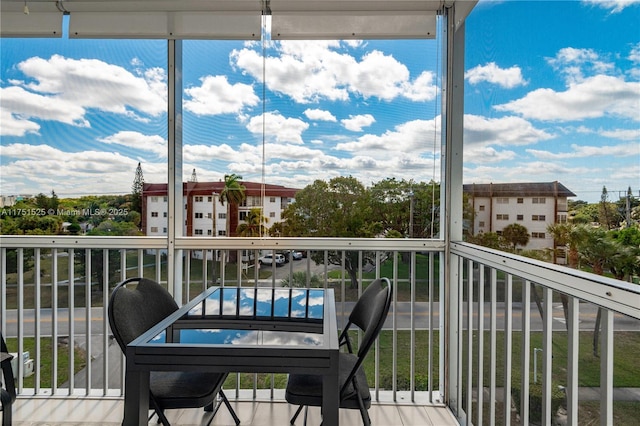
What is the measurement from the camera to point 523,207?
1.75 meters

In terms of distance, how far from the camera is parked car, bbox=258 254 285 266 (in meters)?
2.84

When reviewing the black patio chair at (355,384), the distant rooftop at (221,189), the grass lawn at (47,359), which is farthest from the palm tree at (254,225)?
the grass lawn at (47,359)

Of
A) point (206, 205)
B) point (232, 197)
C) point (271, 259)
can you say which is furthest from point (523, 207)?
point (206, 205)

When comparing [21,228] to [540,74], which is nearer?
[540,74]

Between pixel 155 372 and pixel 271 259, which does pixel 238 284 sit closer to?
pixel 271 259

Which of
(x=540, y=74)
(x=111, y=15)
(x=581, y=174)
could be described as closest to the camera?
(x=581, y=174)

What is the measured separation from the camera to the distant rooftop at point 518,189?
1.45 metres

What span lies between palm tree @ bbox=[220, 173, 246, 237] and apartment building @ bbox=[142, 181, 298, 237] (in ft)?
0.08

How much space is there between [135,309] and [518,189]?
80.7 inches

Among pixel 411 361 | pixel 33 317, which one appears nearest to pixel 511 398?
pixel 411 361

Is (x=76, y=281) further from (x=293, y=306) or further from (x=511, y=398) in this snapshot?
(x=511, y=398)

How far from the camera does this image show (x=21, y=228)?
2830 millimetres

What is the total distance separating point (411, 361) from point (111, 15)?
339 centimetres

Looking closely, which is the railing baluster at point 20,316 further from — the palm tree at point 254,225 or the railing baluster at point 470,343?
the railing baluster at point 470,343
